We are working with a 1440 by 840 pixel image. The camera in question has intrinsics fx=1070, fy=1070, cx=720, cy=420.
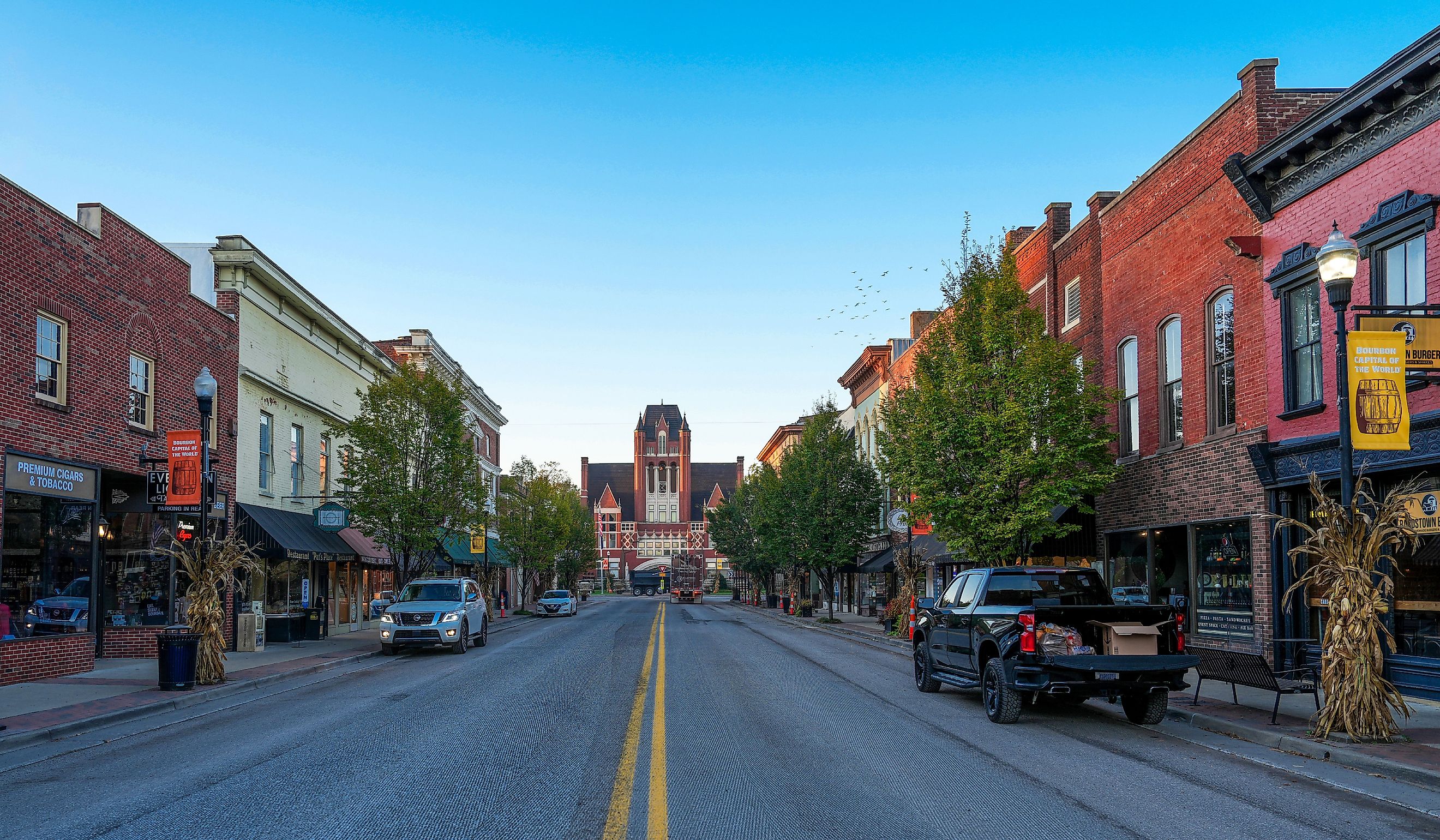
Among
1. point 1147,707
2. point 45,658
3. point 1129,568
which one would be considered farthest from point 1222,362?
point 45,658

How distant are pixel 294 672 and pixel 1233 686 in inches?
608

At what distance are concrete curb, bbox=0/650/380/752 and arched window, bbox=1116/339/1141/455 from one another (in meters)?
17.3

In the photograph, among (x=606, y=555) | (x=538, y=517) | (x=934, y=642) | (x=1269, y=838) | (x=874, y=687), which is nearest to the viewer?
(x=1269, y=838)

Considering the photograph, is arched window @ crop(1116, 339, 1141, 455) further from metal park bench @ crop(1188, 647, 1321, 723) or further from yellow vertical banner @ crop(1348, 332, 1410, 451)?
yellow vertical banner @ crop(1348, 332, 1410, 451)

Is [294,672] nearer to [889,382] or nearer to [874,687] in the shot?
[874,687]

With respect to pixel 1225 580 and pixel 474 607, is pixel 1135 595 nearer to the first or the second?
pixel 1225 580

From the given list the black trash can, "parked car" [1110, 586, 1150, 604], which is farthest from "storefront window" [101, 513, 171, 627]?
"parked car" [1110, 586, 1150, 604]

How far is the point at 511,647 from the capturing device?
27.1 meters

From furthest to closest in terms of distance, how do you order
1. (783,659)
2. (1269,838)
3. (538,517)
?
1. (538,517)
2. (783,659)
3. (1269,838)

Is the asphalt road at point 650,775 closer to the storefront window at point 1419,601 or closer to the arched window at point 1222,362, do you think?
the storefront window at point 1419,601

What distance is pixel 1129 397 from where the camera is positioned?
23109mm

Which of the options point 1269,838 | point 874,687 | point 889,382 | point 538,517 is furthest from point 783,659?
point 538,517

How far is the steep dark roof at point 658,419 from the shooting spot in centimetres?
14688

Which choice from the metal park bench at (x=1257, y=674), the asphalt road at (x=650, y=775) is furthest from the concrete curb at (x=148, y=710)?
the metal park bench at (x=1257, y=674)
